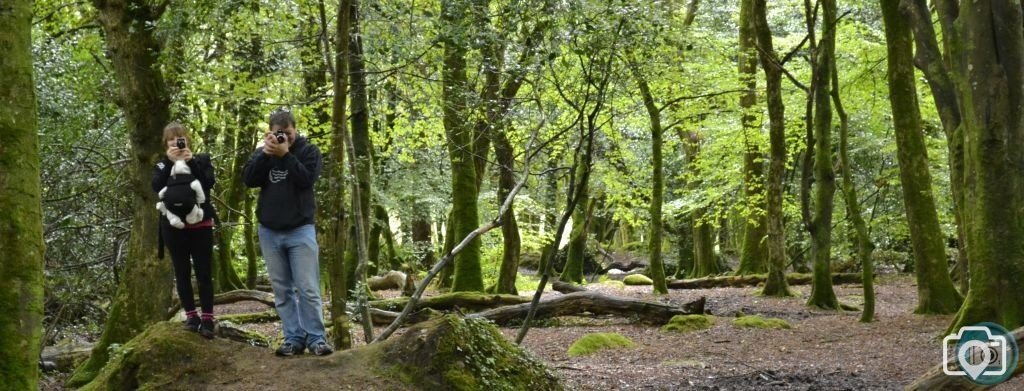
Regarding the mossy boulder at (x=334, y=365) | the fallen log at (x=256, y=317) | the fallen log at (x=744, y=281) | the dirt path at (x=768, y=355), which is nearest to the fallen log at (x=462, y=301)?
the dirt path at (x=768, y=355)

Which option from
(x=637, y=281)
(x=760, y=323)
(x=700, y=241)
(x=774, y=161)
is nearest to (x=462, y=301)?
(x=760, y=323)

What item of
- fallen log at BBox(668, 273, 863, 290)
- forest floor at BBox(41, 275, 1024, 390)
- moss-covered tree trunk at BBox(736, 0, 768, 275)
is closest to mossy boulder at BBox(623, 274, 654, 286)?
fallen log at BBox(668, 273, 863, 290)

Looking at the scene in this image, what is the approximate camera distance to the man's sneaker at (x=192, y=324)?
5.88 meters

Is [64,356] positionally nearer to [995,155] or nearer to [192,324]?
[192,324]

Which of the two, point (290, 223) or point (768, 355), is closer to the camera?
point (290, 223)

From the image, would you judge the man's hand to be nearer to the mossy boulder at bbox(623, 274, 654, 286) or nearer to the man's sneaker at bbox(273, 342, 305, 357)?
the man's sneaker at bbox(273, 342, 305, 357)

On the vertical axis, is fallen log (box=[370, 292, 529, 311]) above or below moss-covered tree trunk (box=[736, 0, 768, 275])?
below

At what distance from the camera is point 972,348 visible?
5.15 metres

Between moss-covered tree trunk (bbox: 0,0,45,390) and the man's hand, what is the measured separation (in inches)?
61.7

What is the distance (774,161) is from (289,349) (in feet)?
43.9

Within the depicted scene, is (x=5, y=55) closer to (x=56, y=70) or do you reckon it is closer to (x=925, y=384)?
(x=925, y=384)

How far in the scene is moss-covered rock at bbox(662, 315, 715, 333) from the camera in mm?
12828

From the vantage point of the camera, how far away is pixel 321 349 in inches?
225

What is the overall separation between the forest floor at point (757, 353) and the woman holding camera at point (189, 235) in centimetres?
277
